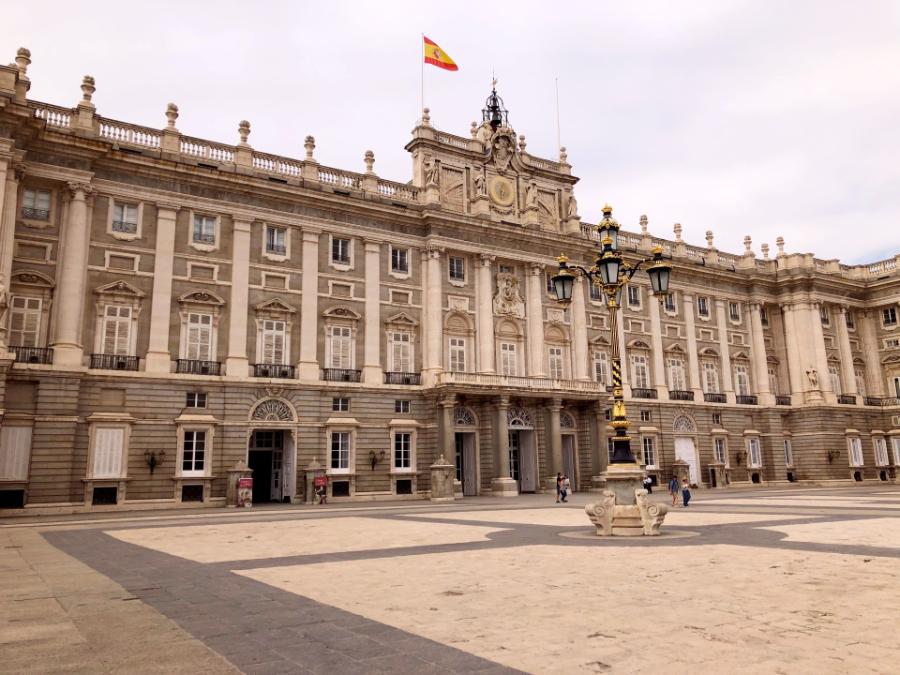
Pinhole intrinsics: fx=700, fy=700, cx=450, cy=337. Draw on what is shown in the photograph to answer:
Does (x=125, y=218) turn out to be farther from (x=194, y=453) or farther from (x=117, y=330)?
(x=194, y=453)

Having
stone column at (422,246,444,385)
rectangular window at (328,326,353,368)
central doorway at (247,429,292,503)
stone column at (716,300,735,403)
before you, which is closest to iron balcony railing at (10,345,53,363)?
central doorway at (247,429,292,503)

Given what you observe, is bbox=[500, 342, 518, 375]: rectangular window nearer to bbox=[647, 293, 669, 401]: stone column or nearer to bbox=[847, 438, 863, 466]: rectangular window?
bbox=[647, 293, 669, 401]: stone column

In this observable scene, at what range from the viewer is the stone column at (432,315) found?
3816cm

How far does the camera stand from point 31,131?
94.6 feet

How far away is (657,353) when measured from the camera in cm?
4794

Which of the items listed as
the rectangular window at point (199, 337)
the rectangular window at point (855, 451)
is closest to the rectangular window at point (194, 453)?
the rectangular window at point (199, 337)

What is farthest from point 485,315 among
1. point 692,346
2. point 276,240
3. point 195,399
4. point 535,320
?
point 692,346

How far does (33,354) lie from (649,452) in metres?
35.4

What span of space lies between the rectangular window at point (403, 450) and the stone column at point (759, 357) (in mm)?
29303

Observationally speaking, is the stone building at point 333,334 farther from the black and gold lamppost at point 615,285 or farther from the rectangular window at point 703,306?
the black and gold lamppost at point 615,285

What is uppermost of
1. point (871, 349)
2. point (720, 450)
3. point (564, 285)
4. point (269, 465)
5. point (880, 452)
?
point (871, 349)

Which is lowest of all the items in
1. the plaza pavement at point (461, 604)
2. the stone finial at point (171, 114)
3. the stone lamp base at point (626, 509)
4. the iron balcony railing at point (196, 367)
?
the plaza pavement at point (461, 604)

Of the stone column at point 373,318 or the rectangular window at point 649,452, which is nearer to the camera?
the stone column at point 373,318

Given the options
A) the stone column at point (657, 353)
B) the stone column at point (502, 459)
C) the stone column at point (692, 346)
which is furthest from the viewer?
the stone column at point (692, 346)
